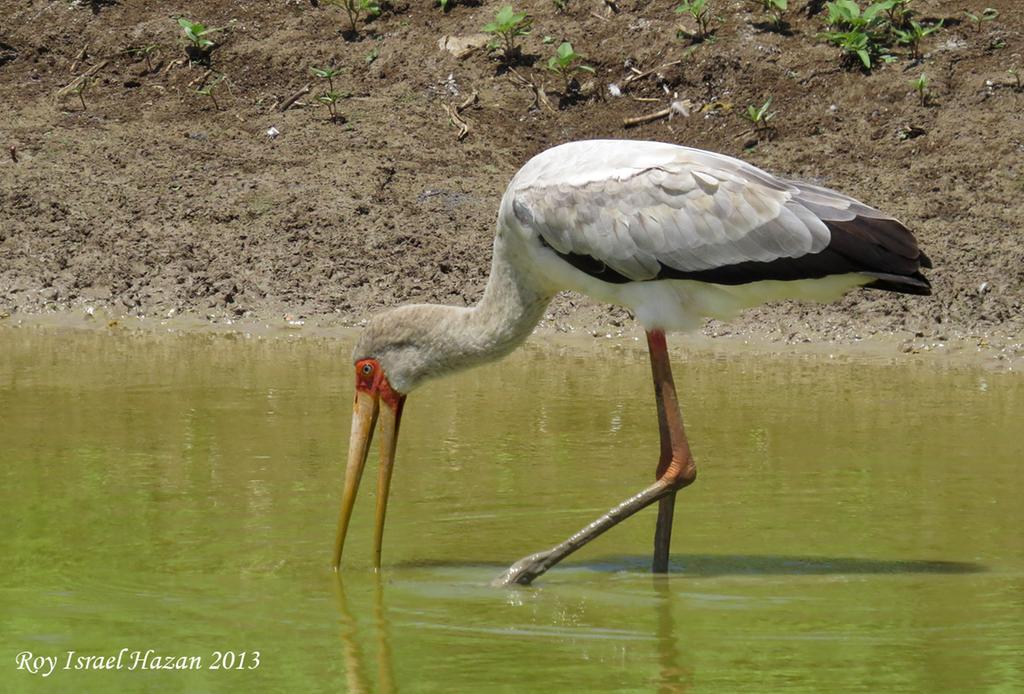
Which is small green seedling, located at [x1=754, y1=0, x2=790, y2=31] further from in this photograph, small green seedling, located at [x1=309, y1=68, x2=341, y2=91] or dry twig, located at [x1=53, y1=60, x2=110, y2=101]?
dry twig, located at [x1=53, y1=60, x2=110, y2=101]

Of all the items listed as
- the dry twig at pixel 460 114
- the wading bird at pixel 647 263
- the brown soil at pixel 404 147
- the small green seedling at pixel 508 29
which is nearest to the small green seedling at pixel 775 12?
the brown soil at pixel 404 147

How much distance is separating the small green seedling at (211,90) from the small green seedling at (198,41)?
40 centimetres

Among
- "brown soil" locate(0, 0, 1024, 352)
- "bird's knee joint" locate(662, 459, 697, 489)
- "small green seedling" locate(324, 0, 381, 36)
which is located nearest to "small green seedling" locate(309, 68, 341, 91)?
"brown soil" locate(0, 0, 1024, 352)

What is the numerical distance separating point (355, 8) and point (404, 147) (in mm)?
2024

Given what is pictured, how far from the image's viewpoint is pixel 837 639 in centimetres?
455

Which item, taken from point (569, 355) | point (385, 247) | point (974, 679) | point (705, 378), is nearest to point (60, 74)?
point (385, 247)

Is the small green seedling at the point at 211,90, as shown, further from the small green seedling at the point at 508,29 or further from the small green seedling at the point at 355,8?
the small green seedling at the point at 508,29

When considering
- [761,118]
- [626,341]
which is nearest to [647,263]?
[626,341]

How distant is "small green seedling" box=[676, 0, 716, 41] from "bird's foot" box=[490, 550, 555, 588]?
24.7ft

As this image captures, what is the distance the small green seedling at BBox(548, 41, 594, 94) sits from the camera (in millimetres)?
11945

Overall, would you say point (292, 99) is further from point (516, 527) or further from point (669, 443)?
point (669, 443)

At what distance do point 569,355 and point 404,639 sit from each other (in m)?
4.83

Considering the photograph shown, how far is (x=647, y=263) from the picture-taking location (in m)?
5.68

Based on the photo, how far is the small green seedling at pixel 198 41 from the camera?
510 inches
